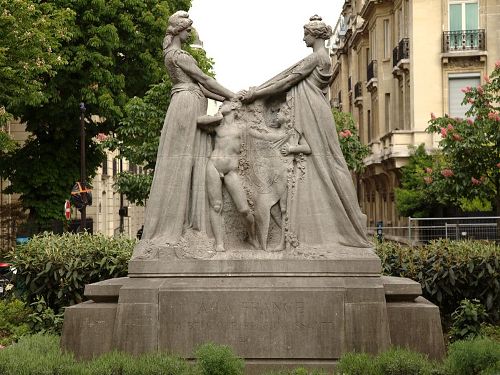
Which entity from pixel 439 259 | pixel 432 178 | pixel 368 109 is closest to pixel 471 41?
pixel 432 178

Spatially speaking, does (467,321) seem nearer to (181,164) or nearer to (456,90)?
(181,164)

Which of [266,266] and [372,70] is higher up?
[372,70]

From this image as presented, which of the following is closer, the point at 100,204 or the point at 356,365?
the point at 356,365

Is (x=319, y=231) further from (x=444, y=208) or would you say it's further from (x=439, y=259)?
(x=444, y=208)

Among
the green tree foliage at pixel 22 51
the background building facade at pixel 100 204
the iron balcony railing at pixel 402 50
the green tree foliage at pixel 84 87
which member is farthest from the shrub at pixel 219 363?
the iron balcony railing at pixel 402 50

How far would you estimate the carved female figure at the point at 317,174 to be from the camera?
11164 mm

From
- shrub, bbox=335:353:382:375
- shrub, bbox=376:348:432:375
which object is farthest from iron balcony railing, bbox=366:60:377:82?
shrub, bbox=376:348:432:375

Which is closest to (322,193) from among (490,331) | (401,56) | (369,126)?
(490,331)

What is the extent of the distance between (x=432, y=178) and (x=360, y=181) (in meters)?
27.2

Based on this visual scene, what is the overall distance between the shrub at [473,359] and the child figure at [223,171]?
298 centimetres

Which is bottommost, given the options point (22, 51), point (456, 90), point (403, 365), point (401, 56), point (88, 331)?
point (403, 365)

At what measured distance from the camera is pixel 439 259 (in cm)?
1398

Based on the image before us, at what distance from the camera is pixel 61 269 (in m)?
14.4

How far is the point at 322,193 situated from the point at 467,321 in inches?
120
